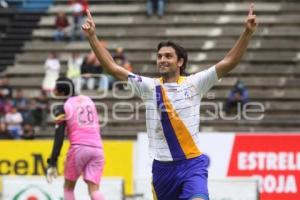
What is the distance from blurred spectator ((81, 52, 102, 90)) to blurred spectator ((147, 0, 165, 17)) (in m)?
3.87

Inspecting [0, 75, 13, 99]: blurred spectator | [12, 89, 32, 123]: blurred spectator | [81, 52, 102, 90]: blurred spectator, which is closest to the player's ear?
[12, 89, 32, 123]: blurred spectator

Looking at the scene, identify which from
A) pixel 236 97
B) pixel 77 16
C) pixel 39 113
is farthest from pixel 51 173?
pixel 77 16

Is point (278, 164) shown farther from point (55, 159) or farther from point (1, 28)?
point (1, 28)

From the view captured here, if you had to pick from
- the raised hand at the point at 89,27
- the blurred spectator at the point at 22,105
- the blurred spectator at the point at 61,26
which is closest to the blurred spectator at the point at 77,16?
the blurred spectator at the point at 61,26

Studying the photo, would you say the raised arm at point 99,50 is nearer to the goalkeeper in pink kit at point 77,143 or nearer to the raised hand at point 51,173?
the goalkeeper in pink kit at point 77,143

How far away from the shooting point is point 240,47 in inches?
293

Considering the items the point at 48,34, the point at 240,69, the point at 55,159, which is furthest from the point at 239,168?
the point at 48,34

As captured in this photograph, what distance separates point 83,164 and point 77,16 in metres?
13.1

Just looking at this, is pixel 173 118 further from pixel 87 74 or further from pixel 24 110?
pixel 24 110

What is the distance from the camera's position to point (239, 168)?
15617mm

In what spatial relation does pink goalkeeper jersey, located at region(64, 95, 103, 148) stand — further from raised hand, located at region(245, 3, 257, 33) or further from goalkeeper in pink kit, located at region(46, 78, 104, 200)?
raised hand, located at region(245, 3, 257, 33)

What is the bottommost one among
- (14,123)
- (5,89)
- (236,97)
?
(14,123)

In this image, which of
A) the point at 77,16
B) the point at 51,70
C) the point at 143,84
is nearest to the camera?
the point at 143,84

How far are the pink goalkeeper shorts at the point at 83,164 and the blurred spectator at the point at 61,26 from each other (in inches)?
518
